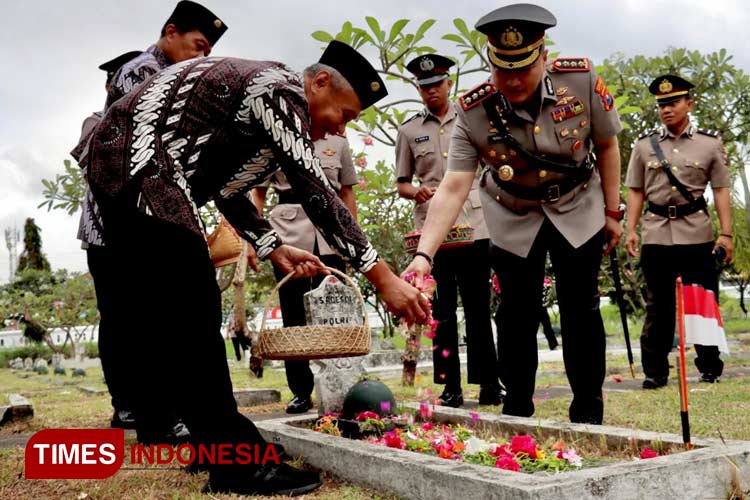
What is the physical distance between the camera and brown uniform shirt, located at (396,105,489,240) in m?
5.64

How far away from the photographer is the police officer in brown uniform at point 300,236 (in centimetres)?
556

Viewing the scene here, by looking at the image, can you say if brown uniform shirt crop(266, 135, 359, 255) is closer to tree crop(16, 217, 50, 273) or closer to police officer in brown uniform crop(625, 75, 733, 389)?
police officer in brown uniform crop(625, 75, 733, 389)

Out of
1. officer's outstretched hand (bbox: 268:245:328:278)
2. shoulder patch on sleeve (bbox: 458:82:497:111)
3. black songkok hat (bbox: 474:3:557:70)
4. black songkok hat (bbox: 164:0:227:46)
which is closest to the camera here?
black songkok hat (bbox: 474:3:557:70)

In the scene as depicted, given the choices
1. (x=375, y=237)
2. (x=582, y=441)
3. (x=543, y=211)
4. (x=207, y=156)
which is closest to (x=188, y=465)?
(x=207, y=156)

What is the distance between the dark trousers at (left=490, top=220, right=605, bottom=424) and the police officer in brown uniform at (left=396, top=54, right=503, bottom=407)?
1.28 meters

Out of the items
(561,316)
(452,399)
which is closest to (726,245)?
(452,399)

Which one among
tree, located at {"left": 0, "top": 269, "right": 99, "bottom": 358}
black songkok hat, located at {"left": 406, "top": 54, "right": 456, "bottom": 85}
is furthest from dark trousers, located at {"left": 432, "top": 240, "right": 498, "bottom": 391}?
tree, located at {"left": 0, "top": 269, "right": 99, "bottom": 358}

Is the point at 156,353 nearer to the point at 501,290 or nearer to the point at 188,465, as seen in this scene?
the point at 188,465

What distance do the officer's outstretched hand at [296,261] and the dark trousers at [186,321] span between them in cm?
69

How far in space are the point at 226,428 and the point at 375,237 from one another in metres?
10.8

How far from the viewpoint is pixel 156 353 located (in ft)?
10.0

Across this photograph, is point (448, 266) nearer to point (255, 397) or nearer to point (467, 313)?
point (467, 313)

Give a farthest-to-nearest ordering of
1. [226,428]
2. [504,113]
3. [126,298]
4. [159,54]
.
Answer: [159,54] < [504,113] < [126,298] < [226,428]

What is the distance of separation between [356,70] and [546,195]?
1278mm
